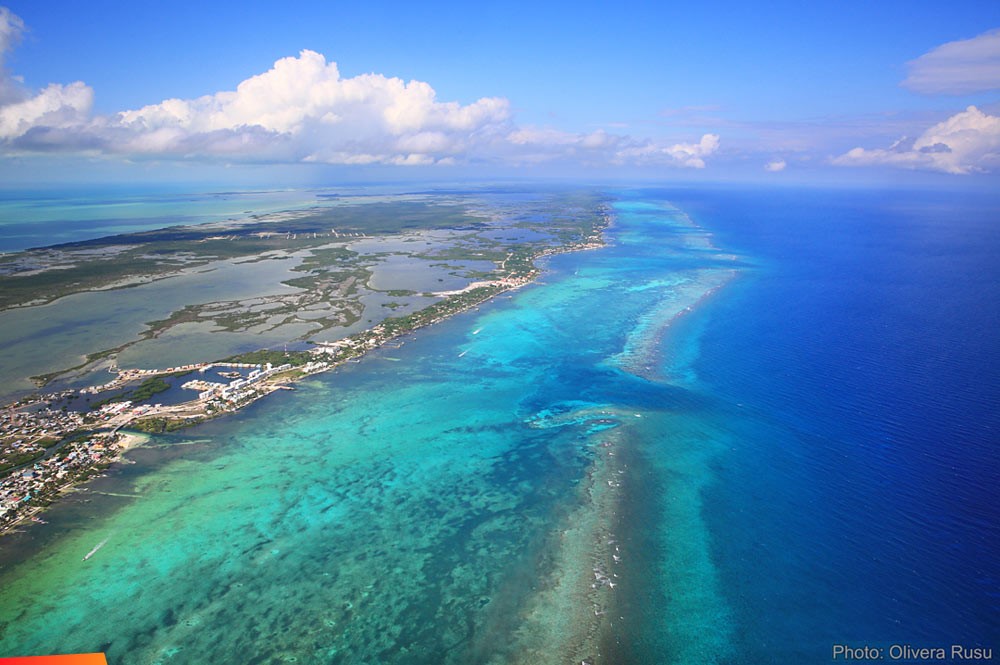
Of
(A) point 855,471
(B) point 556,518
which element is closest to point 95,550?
(B) point 556,518

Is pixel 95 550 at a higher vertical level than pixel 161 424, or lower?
lower

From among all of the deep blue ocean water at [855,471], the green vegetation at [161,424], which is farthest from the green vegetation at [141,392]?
the deep blue ocean water at [855,471]

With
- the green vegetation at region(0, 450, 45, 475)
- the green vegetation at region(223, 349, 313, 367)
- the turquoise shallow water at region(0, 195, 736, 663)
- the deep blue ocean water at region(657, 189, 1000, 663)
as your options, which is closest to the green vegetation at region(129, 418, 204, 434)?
the turquoise shallow water at region(0, 195, 736, 663)

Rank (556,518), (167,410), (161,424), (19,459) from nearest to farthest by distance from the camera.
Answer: (556,518)
(19,459)
(161,424)
(167,410)

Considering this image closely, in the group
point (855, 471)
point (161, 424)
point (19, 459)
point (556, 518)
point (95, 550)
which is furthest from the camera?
point (161, 424)

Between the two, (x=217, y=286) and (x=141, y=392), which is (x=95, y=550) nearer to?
(x=141, y=392)

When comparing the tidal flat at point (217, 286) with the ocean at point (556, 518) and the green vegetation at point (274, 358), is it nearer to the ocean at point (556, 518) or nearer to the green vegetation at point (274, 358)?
the green vegetation at point (274, 358)
